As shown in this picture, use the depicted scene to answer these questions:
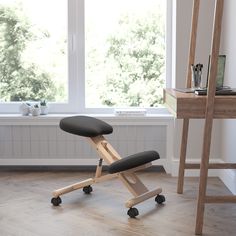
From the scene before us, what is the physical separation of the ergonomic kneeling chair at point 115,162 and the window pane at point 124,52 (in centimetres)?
105

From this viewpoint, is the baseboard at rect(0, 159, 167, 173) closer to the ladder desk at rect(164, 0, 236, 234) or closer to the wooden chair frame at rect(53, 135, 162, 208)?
the wooden chair frame at rect(53, 135, 162, 208)

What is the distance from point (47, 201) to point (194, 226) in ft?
3.63

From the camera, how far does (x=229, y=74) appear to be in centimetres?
370

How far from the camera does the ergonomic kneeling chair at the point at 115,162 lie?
120 inches

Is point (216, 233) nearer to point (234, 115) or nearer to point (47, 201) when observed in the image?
point (234, 115)

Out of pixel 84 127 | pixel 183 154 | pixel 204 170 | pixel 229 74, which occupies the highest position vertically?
pixel 229 74

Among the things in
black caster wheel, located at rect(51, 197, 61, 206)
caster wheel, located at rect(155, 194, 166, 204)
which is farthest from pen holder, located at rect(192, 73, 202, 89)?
black caster wheel, located at rect(51, 197, 61, 206)

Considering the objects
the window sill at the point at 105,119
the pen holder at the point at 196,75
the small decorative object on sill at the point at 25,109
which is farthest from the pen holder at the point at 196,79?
the small decorative object on sill at the point at 25,109

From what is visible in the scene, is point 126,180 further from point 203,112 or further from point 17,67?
point 17,67

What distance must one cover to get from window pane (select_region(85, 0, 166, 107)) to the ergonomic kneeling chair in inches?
41.5

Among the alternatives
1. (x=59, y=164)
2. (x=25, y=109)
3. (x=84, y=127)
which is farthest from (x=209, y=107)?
(x=25, y=109)

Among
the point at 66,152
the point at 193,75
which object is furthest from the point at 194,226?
the point at 66,152

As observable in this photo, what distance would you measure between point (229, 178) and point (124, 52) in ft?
5.10

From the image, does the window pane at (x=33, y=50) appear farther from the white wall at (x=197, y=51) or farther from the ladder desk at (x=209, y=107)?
the ladder desk at (x=209, y=107)
